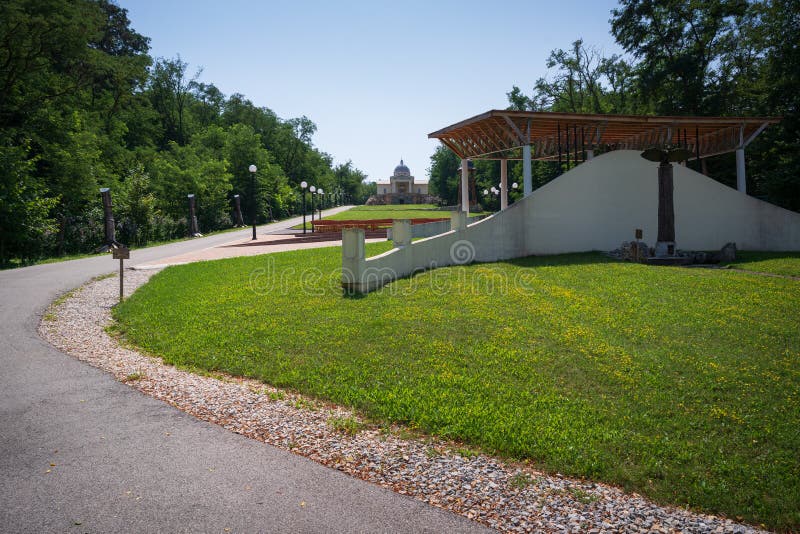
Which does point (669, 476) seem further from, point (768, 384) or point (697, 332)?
point (697, 332)

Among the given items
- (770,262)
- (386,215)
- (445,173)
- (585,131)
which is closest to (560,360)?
(770,262)

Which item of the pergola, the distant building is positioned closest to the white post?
the pergola

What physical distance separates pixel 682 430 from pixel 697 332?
347cm

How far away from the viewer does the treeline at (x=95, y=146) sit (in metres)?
20.6

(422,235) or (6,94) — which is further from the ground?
(6,94)

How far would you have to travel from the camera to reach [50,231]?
68.6ft

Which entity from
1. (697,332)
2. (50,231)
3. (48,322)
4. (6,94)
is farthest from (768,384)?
(6,94)

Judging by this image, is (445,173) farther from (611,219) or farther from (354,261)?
(354,261)

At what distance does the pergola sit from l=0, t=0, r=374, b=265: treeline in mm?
16761

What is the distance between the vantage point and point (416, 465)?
4.25 metres

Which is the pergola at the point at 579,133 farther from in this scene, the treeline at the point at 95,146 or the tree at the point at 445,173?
the tree at the point at 445,173

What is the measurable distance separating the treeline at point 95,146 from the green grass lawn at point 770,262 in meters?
24.7

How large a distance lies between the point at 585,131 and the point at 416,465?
17.6 metres

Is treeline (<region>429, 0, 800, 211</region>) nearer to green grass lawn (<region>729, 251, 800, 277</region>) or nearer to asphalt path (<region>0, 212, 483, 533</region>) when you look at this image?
green grass lawn (<region>729, 251, 800, 277</region>)
